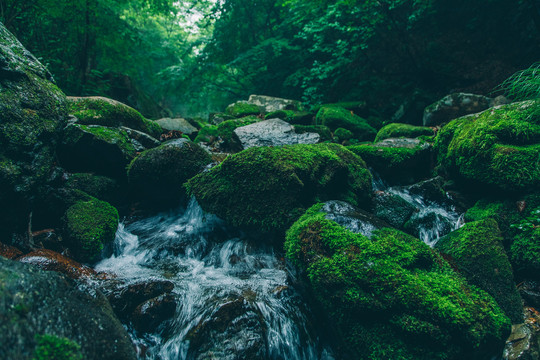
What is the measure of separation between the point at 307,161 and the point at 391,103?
7.78 metres

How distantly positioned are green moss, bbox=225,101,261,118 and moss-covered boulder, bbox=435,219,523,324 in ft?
29.5

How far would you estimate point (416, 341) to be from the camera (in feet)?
6.88

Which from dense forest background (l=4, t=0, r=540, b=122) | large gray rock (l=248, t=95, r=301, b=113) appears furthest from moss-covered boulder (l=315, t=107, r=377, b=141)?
large gray rock (l=248, t=95, r=301, b=113)

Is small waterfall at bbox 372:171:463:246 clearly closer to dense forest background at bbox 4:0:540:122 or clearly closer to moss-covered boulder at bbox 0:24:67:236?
dense forest background at bbox 4:0:540:122

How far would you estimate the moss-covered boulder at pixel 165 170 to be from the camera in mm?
4977

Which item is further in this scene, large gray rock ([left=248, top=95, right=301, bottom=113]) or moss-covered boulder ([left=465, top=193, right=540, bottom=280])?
large gray rock ([left=248, top=95, right=301, bottom=113])

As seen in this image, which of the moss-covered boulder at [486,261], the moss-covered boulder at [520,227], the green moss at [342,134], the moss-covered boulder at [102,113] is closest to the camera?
the moss-covered boulder at [486,261]

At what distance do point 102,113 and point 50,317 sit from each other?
5.83 m

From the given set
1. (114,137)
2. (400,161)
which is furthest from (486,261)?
(114,137)

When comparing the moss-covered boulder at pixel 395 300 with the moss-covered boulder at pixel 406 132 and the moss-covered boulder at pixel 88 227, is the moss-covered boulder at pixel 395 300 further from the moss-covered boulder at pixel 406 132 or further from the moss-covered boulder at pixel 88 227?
the moss-covered boulder at pixel 406 132

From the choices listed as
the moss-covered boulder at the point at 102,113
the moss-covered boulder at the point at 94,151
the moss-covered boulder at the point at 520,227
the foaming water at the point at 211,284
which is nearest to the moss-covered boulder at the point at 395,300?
the foaming water at the point at 211,284

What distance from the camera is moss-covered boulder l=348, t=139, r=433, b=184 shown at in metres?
5.91

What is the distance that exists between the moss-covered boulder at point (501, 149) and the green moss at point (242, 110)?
7.71 meters

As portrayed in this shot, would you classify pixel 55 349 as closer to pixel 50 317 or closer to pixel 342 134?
pixel 50 317
